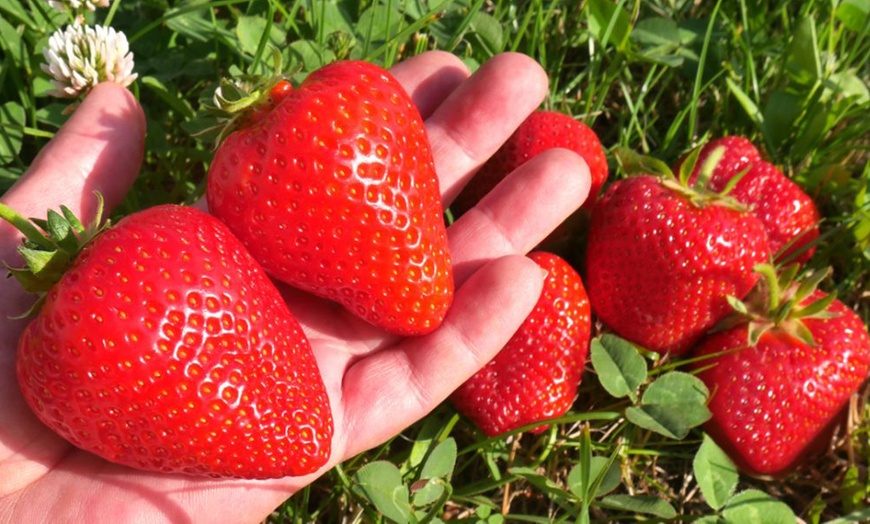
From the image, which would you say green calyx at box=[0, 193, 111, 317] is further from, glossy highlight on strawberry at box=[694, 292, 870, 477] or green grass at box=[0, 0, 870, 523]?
glossy highlight on strawberry at box=[694, 292, 870, 477]

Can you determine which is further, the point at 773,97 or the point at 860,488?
the point at 773,97

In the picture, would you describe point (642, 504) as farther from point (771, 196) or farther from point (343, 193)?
point (343, 193)

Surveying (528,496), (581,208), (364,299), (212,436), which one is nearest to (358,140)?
(364,299)

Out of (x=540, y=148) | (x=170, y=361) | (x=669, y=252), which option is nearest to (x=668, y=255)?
(x=669, y=252)

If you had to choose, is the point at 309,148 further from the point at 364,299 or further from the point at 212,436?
the point at 212,436

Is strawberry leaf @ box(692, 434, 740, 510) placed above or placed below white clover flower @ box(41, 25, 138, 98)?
below

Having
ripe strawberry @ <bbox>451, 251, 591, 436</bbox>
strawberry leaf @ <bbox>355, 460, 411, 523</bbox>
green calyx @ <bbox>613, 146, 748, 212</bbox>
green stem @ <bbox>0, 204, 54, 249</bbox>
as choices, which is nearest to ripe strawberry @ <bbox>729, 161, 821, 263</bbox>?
green calyx @ <bbox>613, 146, 748, 212</bbox>
